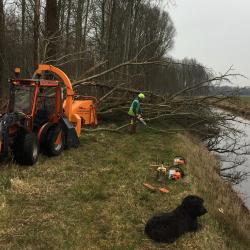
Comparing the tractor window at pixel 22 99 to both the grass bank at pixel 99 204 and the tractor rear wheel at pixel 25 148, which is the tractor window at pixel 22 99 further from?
the grass bank at pixel 99 204

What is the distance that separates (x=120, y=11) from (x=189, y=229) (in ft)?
85.1

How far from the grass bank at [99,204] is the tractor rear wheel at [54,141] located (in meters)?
0.23

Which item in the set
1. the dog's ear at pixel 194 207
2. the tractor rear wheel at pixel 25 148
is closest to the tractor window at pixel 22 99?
the tractor rear wheel at pixel 25 148

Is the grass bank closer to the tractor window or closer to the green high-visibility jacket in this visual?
the tractor window

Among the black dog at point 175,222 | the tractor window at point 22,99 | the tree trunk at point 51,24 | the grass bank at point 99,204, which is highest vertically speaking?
the tree trunk at point 51,24

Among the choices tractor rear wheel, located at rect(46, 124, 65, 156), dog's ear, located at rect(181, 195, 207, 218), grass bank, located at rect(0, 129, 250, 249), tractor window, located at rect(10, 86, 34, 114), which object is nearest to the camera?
grass bank, located at rect(0, 129, 250, 249)

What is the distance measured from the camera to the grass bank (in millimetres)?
6238

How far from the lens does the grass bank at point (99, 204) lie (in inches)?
246

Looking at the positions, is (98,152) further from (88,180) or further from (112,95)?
(112,95)

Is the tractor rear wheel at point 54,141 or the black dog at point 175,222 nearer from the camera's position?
the black dog at point 175,222

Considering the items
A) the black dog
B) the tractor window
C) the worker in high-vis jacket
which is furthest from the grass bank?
the worker in high-vis jacket

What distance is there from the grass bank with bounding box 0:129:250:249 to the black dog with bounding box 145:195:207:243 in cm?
11

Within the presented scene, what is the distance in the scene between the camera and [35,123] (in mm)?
11000

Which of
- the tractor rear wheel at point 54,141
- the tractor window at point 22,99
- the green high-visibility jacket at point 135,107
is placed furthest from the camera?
the green high-visibility jacket at point 135,107
